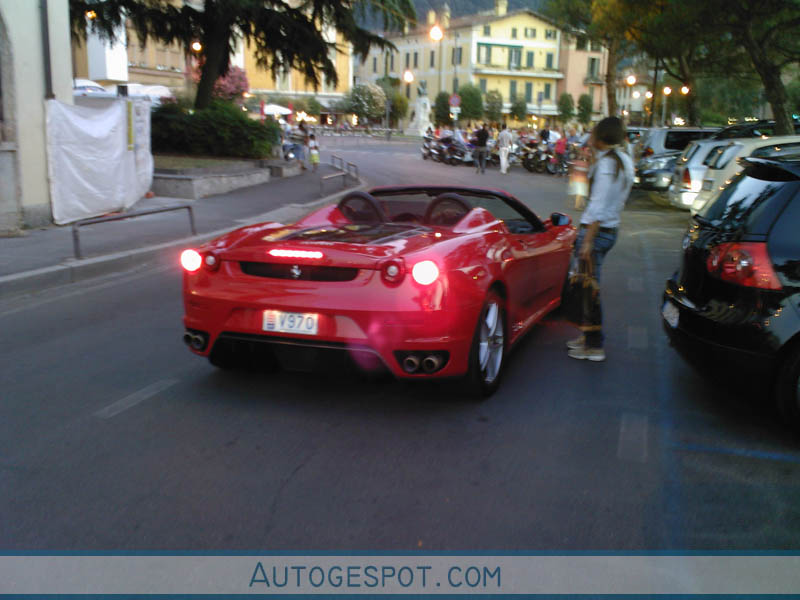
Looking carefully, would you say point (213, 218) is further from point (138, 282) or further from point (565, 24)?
point (565, 24)

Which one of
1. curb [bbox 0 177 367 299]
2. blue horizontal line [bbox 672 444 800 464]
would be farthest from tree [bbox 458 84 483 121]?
blue horizontal line [bbox 672 444 800 464]

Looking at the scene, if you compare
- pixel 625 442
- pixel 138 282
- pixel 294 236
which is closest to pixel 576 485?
pixel 625 442

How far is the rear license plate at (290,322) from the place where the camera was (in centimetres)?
466

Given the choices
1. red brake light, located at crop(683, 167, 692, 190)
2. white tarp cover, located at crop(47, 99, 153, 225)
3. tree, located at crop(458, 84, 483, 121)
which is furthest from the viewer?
tree, located at crop(458, 84, 483, 121)

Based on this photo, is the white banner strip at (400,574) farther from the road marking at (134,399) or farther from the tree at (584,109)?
the tree at (584,109)

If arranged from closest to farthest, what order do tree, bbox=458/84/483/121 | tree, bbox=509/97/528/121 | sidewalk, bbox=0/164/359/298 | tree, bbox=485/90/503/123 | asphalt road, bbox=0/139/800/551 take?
asphalt road, bbox=0/139/800/551 → sidewalk, bbox=0/164/359/298 → tree, bbox=458/84/483/121 → tree, bbox=485/90/503/123 → tree, bbox=509/97/528/121

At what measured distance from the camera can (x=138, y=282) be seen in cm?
970

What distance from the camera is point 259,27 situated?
2331cm

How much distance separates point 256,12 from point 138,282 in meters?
13.5

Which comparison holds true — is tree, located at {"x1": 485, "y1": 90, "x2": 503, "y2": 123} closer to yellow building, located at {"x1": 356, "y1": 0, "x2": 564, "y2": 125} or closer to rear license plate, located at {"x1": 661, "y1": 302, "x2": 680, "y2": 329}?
yellow building, located at {"x1": 356, "y1": 0, "x2": 564, "y2": 125}

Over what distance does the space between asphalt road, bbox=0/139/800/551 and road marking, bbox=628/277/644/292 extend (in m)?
2.72

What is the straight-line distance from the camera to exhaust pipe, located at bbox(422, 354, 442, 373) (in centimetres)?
465

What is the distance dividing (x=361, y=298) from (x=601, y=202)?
2.38 meters

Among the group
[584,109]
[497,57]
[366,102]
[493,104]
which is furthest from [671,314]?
[584,109]
